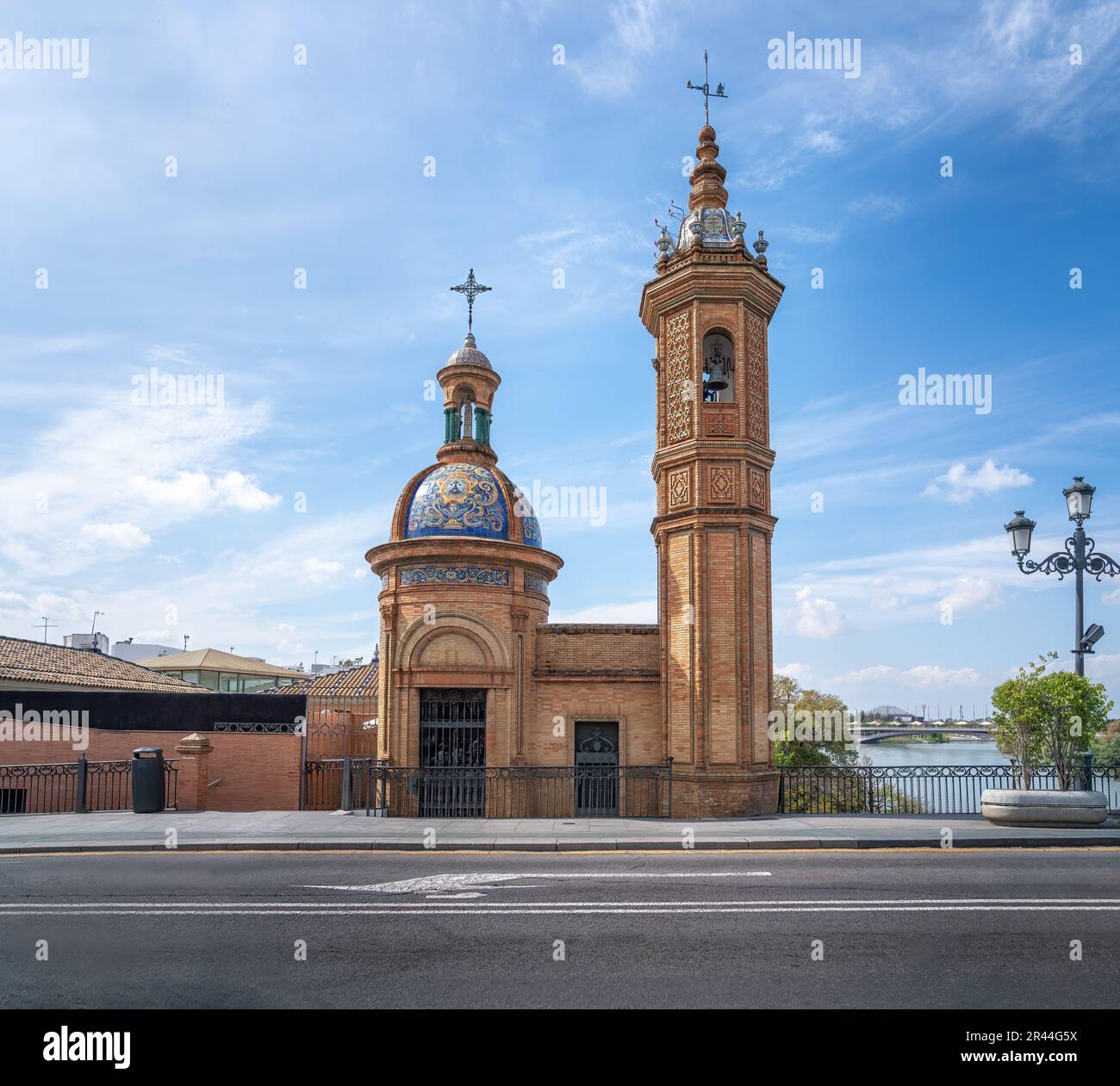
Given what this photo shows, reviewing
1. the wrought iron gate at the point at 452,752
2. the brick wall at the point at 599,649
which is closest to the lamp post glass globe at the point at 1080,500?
the brick wall at the point at 599,649

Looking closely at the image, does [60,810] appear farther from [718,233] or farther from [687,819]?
[718,233]

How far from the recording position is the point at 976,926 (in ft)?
27.7

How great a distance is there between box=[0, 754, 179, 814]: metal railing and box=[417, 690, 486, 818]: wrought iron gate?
17.2 feet

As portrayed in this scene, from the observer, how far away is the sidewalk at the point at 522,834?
13.9 meters

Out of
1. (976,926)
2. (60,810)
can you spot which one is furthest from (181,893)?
(60,810)

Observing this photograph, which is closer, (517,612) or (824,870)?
(824,870)

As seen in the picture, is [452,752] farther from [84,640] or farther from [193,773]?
[84,640]

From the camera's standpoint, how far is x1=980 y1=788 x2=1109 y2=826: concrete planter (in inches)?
580

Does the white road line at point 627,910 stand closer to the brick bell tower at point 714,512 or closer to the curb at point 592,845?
the curb at point 592,845

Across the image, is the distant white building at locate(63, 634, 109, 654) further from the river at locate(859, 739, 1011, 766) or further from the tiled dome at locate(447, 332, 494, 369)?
the river at locate(859, 739, 1011, 766)

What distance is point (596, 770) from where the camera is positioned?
18.8m

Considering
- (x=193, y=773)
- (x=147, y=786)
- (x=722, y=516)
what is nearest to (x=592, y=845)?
(x=722, y=516)

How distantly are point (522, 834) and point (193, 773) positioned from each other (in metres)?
8.01
